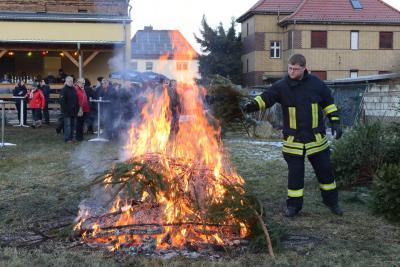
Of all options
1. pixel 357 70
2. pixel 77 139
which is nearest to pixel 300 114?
pixel 77 139

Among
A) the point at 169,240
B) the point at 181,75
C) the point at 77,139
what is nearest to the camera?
the point at 169,240

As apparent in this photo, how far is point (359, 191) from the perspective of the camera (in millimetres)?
7559

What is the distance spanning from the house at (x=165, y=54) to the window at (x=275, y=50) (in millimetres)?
17996

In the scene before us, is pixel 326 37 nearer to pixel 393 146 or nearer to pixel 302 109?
pixel 393 146

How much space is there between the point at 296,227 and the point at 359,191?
227 cm

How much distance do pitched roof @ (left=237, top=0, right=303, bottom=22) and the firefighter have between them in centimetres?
3804

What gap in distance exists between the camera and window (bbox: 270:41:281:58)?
44094mm

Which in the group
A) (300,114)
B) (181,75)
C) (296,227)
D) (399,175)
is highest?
(181,75)

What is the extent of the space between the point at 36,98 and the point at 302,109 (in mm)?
14046

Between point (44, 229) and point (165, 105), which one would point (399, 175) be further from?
point (44, 229)

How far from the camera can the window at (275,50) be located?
145 feet

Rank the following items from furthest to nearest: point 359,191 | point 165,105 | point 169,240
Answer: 1. point 359,191
2. point 165,105
3. point 169,240

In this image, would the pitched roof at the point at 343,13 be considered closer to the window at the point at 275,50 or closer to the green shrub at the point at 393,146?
the window at the point at 275,50

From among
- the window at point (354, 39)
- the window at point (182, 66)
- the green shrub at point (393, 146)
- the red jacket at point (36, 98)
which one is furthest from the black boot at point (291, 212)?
the window at point (354, 39)
